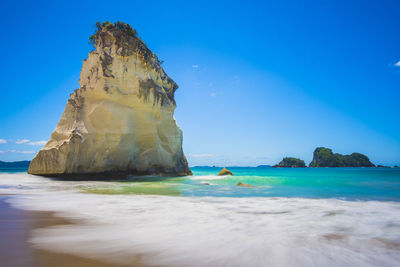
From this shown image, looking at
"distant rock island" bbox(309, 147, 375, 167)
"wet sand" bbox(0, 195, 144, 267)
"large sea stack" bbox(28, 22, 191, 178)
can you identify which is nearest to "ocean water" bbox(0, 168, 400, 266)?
"wet sand" bbox(0, 195, 144, 267)

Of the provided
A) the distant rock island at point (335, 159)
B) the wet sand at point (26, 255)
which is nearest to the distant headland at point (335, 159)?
the distant rock island at point (335, 159)

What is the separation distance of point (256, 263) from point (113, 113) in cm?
1397

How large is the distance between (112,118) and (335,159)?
8313 cm

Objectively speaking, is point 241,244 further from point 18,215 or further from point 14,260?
point 18,215

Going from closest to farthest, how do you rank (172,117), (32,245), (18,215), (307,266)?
1. (307,266)
2. (32,245)
3. (18,215)
4. (172,117)

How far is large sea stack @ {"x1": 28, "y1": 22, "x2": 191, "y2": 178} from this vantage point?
509 inches

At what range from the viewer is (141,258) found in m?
1.80

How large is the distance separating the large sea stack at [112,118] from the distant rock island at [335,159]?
78298mm

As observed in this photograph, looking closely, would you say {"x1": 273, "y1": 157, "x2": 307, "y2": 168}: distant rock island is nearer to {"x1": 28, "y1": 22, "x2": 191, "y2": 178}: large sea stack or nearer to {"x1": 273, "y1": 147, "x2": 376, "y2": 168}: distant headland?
{"x1": 273, "y1": 147, "x2": 376, "y2": 168}: distant headland

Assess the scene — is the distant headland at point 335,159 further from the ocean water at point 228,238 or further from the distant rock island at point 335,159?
the ocean water at point 228,238

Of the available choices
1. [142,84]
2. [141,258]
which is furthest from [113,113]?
[141,258]

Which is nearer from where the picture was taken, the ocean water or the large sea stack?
the ocean water

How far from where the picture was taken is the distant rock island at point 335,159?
76.7 m

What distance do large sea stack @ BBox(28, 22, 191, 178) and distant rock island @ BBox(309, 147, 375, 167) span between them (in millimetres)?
78298
